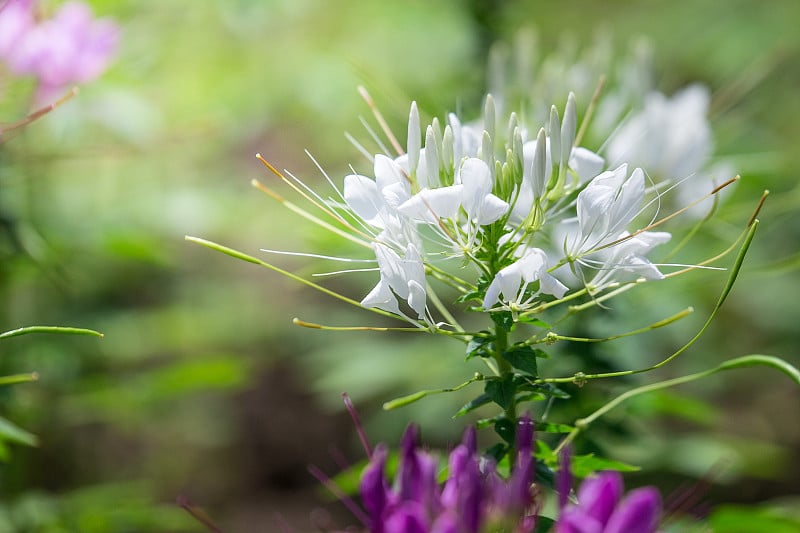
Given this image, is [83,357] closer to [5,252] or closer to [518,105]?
[5,252]

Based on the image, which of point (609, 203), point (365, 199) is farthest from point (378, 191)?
point (609, 203)

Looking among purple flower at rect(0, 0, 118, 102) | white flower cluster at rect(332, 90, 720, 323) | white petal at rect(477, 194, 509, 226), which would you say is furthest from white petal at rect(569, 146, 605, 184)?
purple flower at rect(0, 0, 118, 102)

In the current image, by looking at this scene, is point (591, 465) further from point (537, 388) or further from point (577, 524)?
point (577, 524)

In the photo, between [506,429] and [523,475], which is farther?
[506,429]

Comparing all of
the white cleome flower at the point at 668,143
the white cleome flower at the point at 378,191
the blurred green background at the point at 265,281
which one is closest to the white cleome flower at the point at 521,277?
the white cleome flower at the point at 378,191

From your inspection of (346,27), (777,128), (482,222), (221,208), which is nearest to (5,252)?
(221,208)

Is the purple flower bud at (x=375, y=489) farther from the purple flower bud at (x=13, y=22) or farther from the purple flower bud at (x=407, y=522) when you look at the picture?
the purple flower bud at (x=13, y=22)
